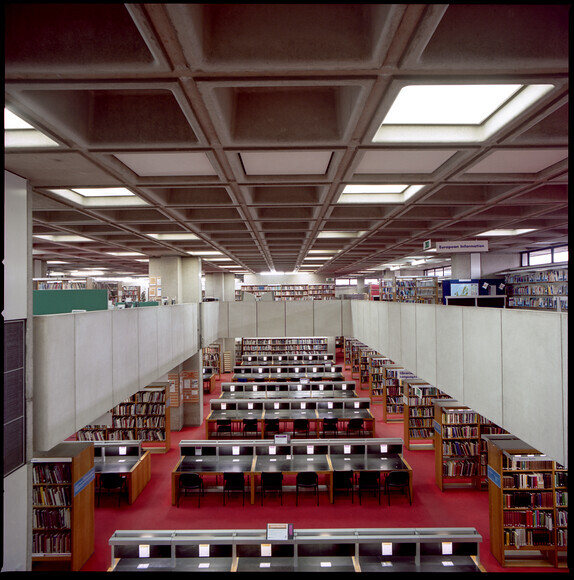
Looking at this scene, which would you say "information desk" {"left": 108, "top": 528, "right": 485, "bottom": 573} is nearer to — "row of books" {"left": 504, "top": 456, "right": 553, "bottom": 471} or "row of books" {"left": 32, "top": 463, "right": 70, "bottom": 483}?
"row of books" {"left": 32, "top": 463, "right": 70, "bottom": 483}

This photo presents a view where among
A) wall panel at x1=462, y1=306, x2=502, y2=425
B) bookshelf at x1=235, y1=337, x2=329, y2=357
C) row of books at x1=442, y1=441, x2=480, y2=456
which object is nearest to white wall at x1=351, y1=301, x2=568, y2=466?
wall panel at x1=462, y1=306, x2=502, y2=425

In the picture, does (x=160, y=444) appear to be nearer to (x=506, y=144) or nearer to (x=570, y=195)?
(x=506, y=144)

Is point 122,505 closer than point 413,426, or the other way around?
point 122,505

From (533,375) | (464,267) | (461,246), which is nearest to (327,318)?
(464,267)

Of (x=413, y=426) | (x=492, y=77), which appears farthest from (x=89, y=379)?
(x=413, y=426)

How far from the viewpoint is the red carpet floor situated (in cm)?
744

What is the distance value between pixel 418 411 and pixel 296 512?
4706 millimetres

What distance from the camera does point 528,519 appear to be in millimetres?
6492

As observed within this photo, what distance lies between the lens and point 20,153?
3.11 meters

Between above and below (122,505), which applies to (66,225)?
above

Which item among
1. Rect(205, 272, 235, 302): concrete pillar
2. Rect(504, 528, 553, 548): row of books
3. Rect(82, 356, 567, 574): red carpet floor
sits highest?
Rect(205, 272, 235, 302): concrete pillar

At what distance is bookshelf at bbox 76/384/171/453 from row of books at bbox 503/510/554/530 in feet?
26.5

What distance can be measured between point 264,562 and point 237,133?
526cm

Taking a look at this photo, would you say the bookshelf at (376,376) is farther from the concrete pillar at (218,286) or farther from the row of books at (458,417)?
the concrete pillar at (218,286)
